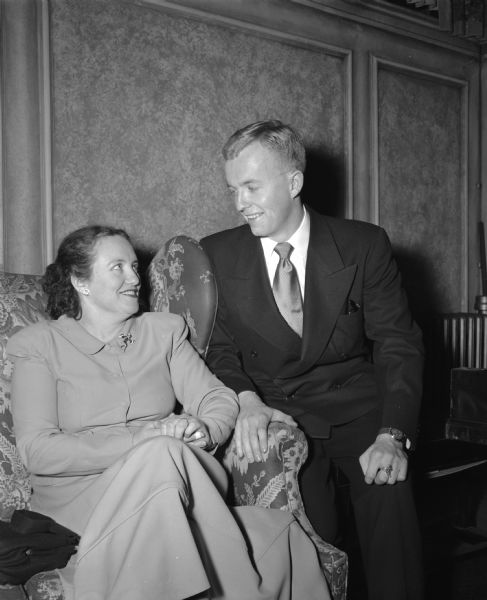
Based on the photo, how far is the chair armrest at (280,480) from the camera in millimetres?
1797

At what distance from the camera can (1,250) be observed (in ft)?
9.13

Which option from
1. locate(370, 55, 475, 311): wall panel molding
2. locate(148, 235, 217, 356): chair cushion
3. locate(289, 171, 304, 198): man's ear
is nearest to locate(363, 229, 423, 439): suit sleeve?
locate(289, 171, 304, 198): man's ear

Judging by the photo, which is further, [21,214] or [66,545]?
[21,214]

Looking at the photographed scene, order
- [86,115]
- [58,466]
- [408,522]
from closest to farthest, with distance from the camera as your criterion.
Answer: [58,466] < [408,522] < [86,115]

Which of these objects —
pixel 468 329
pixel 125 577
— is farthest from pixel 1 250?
pixel 468 329

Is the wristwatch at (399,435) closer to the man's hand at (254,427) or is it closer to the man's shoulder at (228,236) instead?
the man's hand at (254,427)

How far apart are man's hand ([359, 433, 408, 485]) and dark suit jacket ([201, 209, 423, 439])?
4.3 inches

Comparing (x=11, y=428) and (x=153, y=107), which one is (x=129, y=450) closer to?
(x=11, y=428)

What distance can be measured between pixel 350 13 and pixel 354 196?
1.04m

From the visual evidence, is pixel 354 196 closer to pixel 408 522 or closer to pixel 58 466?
pixel 408 522

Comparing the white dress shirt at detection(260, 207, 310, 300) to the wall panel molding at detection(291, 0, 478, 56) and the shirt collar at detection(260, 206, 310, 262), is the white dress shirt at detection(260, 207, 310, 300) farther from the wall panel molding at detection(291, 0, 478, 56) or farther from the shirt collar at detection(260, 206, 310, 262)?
the wall panel molding at detection(291, 0, 478, 56)

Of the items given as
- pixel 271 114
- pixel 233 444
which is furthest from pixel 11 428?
pixel 271 114

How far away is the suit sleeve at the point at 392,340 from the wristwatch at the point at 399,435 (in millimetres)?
13

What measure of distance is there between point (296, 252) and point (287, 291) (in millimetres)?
144
